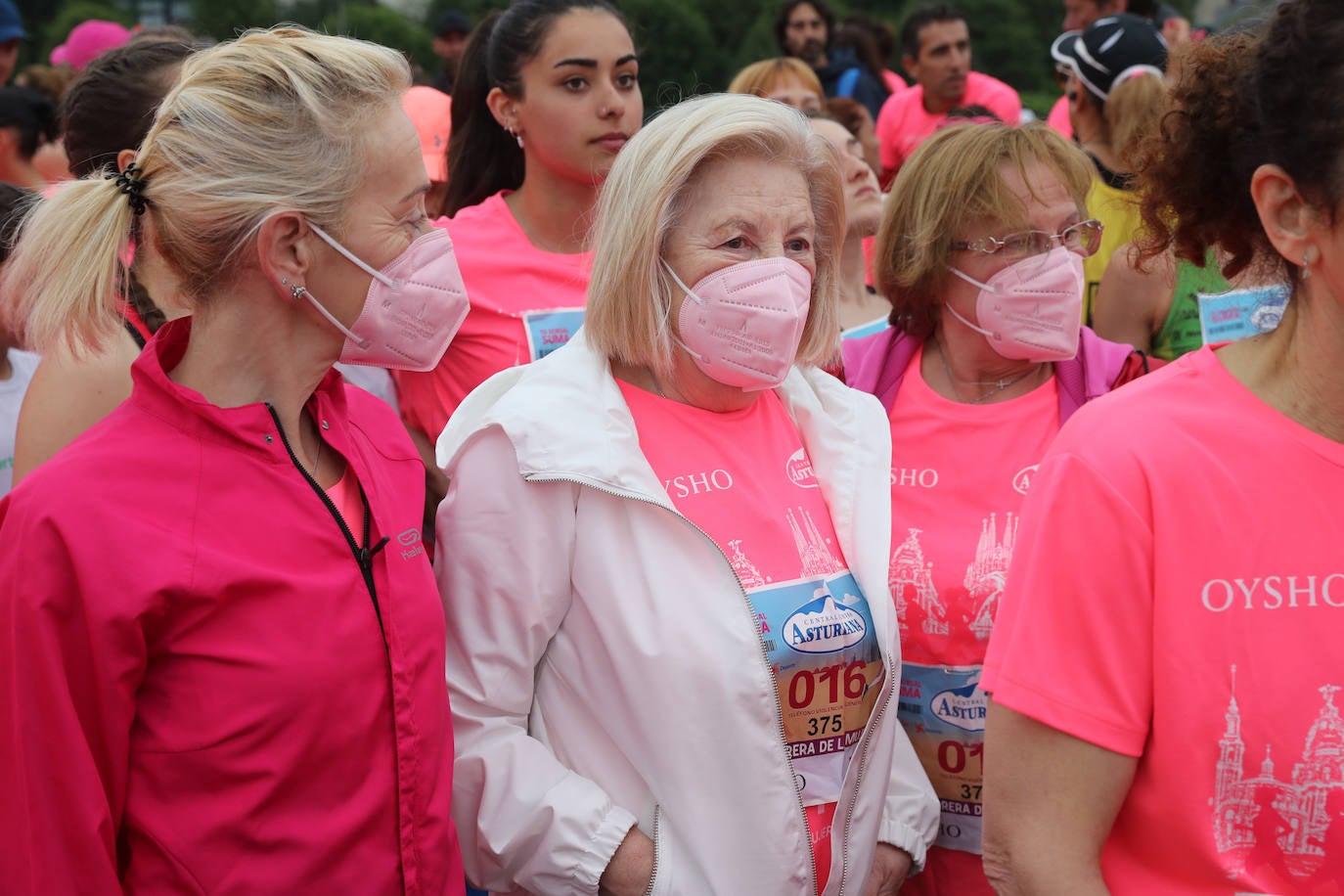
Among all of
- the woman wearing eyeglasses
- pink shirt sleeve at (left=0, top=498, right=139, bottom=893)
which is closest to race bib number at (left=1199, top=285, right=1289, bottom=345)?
the woman wearing eyeglasses

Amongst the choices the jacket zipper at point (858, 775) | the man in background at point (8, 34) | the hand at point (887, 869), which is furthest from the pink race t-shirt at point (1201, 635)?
the man in background at point (8, 34)

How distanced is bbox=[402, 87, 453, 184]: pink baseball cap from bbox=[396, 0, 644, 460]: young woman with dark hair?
0.95 metres

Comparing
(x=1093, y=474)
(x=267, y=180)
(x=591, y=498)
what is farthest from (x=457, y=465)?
(x=1093, y=474)

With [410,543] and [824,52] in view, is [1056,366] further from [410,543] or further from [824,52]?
[824,52]

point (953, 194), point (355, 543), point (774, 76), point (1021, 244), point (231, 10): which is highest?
point (953, 194)

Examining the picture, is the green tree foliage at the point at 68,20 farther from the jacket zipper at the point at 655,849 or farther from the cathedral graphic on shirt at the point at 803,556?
the jacket zipper at the point at 655,849

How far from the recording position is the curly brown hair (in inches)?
65.6

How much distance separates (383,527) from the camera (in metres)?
2.26

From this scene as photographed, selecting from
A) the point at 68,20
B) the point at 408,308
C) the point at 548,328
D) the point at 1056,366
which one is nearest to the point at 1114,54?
the point at 1056,366

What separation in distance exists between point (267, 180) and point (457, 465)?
634 mm

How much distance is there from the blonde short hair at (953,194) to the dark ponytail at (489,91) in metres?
1.34

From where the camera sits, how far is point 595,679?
248 centimetres

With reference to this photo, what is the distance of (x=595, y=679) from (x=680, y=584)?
25cm

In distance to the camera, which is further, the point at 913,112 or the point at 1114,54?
the point at 913,112
